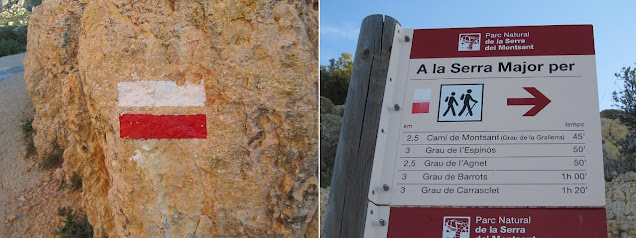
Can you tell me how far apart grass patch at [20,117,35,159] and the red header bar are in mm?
5934

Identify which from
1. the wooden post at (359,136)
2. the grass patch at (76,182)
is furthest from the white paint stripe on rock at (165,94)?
the grass patch at (76,182)

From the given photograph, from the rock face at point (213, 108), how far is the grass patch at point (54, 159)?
2815 millimetres

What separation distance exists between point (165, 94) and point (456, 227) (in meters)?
2.52

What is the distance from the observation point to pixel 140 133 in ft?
13.4

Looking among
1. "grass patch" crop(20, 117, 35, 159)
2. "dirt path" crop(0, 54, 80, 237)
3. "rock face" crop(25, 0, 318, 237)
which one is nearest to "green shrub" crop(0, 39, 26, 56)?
"dirt path" crop(0, 54, 80, 237)

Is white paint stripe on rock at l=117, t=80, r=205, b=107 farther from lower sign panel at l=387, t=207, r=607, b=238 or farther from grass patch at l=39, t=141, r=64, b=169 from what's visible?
grass patch at l=39, t=141, r=64, b=169

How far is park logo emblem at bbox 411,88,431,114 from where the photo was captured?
2506mm

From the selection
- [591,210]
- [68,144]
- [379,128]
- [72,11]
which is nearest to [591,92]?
[591,210]

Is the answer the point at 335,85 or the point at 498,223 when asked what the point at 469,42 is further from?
the point at 335,85

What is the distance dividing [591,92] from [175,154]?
2.89 m

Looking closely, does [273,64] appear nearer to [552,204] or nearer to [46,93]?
[552,204]

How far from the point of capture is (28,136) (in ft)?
23.1

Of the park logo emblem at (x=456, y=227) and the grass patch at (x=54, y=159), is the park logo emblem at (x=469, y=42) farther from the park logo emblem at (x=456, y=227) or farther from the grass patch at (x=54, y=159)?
the grass patch at (x=54, y=159)

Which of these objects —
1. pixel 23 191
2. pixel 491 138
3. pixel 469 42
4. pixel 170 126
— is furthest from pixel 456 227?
pixel 23 191
